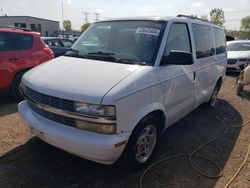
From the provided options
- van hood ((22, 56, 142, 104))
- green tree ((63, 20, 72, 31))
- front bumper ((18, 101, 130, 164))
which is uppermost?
van hood ((22, 56, 142, 104))

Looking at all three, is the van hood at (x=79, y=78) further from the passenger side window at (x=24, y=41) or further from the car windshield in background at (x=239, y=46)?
the car windshield in background at (x=239, y=46)

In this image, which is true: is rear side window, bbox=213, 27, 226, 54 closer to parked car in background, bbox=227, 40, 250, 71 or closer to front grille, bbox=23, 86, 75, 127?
front grille, bbox=23, 86, 75, 127

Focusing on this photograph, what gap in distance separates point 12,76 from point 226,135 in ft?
15.8

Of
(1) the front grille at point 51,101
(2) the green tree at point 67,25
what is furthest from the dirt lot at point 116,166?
(2) the green tree at point 67,25

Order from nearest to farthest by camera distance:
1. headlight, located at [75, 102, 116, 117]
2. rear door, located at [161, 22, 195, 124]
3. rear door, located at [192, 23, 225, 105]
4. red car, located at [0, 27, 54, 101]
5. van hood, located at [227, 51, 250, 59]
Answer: headlight, located at [75, 102, 116, 117] → rear door, located at [161, 22, 195, 124] → rear door, located at [192, 23, 225, 105] → red car, located at [0, 27, 54, 101] → van hood, located at [227, 51, 250, 59]

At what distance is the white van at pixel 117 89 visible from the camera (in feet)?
8.51

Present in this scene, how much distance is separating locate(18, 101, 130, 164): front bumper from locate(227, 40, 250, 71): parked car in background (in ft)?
29.8

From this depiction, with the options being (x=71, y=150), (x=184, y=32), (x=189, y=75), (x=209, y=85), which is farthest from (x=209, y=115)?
(x=71, y=150)

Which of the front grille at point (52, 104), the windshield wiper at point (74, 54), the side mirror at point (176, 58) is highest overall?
the side mirror at point (176, 58)

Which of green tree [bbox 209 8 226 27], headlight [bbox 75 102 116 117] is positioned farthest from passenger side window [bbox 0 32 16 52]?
green tree [bbox 209 8 226 27]

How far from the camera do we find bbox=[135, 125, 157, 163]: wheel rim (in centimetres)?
315

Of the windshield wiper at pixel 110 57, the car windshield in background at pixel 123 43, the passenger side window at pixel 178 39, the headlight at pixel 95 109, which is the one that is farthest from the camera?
the passenger side window at pixel 178 39

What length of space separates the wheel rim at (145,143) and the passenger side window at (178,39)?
41.7 inches

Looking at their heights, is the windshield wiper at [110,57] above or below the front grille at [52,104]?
above
